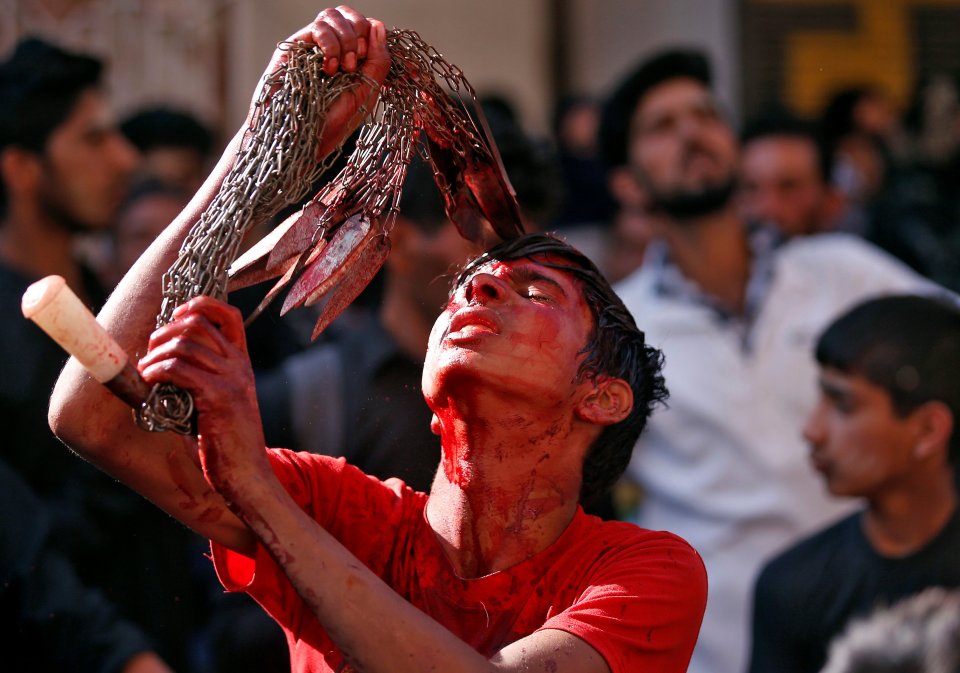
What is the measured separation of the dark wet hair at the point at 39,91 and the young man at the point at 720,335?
2.08m

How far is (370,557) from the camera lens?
2410mm

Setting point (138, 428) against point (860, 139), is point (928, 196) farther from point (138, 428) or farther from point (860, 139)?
point (138, 428)

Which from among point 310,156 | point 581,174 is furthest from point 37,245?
point 581,174

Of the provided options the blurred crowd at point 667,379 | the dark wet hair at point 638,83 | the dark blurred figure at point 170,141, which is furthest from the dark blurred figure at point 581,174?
the dark blurred figure at point 170,141

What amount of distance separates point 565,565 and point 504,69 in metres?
6.43

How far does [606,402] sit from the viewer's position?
8.04 feet

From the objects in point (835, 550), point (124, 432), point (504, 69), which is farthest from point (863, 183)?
point (124, 432)

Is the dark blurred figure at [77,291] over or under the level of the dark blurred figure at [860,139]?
over

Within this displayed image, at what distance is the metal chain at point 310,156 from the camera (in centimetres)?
Answer: 212

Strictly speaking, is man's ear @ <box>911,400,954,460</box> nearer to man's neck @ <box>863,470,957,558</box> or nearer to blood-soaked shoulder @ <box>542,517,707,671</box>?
man's neck @ <box>863,470,957,558</box>

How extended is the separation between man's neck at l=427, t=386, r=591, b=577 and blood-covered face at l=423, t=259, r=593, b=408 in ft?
0.20

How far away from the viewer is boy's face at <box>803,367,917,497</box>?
13.1 feet

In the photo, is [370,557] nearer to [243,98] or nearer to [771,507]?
[771,507]

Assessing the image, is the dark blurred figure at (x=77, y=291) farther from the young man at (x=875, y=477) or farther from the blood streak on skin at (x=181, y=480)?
the young man at (x=875, y=477)
